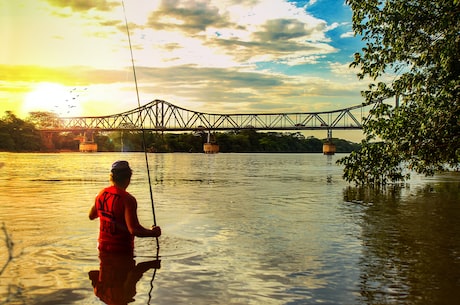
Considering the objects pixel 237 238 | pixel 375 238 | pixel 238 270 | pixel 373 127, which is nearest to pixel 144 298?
pixel 238 270

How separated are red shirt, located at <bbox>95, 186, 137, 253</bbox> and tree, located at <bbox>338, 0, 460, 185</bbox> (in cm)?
951

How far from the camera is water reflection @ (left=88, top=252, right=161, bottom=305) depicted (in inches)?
251

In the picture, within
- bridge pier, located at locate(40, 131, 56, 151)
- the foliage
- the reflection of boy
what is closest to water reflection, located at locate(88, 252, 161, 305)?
the reflection of boy

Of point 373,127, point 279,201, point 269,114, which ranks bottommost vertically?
point 279,201

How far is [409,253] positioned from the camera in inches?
378

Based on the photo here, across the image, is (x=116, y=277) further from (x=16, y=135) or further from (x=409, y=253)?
(x=16, y=135)

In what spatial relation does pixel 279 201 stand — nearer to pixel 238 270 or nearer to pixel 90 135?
pixel 238 270

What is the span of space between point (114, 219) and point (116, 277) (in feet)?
3.13

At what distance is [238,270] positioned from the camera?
8031mm

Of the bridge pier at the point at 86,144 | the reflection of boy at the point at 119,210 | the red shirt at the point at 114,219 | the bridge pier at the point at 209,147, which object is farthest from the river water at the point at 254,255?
the bridge pier at the point at 209,147

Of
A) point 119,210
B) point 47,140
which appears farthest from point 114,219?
point 47,140

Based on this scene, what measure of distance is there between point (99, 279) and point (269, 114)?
158148 mm

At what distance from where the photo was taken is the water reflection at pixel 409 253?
679 centimetres

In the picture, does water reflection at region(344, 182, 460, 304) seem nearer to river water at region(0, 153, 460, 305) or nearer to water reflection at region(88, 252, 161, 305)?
river water at region(0, 153, 460, 305)
